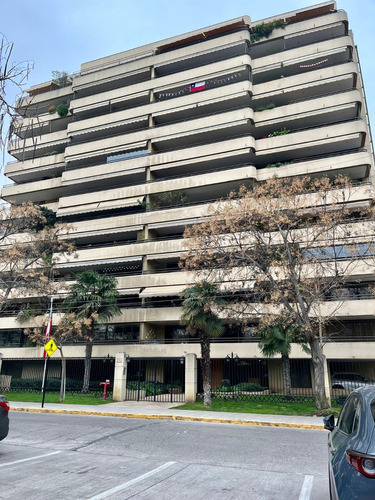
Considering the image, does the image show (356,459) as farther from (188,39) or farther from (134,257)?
(188,39)

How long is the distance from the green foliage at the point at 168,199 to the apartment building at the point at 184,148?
108 mm

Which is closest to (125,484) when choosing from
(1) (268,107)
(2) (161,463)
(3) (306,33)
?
(2) (161,463)

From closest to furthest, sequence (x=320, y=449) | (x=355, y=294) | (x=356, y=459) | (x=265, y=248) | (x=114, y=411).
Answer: (x=356, y=459) → (x=320, y=449) → (x=114, y=411) → (x=265, y=248) → (x=355, y=294)

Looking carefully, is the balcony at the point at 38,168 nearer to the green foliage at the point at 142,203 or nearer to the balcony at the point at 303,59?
the green foliage at the point at 142,203

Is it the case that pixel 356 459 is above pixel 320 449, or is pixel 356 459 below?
above

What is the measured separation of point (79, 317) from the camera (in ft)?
79.7

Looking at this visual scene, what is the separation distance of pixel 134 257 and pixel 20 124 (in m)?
28.3

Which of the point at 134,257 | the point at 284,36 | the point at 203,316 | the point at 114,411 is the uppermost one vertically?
the point at 284,36

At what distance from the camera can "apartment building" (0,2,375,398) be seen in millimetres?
29734

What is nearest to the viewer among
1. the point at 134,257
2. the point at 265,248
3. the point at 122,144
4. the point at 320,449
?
the point at 320,449

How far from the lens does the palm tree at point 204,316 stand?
17.7 meters

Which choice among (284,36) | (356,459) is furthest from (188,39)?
(356,459)

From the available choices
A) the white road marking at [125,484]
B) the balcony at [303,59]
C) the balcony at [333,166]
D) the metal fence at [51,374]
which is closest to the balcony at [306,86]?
the balcony at [303,59]

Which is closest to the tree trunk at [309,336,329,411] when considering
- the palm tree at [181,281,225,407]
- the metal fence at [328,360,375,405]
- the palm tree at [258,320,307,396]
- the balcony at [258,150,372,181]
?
the metal fence at [328,360,375,405]
